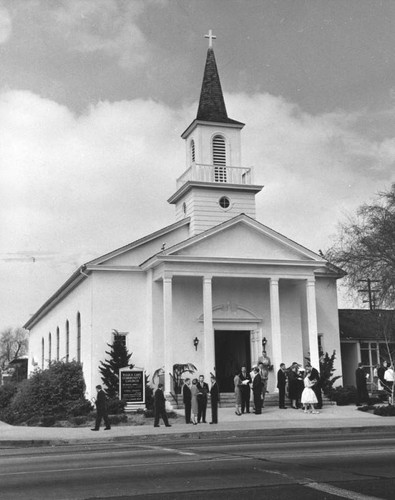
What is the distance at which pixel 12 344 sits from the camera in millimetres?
142625

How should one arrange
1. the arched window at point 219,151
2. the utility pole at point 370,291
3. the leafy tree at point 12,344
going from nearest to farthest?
the utility pole at point 370,291, the arched window at point 219,151, the leafy tree at point 12,344

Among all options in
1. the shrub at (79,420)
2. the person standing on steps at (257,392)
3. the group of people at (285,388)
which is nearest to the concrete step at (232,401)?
the group of people at (285,388)

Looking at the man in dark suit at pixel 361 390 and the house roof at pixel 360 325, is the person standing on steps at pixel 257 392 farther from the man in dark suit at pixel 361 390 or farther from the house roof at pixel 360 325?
the house roof at pixel 360 325

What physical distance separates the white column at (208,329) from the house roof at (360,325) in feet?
34.2

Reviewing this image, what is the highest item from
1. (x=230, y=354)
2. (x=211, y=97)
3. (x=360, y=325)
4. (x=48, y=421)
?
(x=211, y=97)

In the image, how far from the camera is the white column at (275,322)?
29.3m

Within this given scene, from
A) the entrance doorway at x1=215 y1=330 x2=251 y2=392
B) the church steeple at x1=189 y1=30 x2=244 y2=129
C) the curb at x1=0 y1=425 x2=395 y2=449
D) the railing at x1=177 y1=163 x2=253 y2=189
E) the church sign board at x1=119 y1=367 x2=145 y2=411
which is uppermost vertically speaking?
the church steeple at x1=189 y1=30 x2=244 y2=129

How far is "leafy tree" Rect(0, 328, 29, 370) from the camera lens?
450 feet

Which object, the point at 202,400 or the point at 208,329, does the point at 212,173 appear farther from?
the point at 202,400

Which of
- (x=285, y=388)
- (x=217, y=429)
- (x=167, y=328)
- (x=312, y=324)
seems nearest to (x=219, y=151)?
(x=312, y=324)

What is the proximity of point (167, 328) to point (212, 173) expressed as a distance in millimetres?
9119

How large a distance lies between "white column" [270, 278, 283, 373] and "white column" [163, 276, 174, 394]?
170 inches

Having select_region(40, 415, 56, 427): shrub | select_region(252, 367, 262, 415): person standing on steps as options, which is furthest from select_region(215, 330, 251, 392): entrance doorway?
select_region(40, 415, 56, 427): shrub

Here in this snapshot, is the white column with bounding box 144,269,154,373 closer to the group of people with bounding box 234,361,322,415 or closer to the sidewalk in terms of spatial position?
the group of people with bounding box 234,361,322,415
